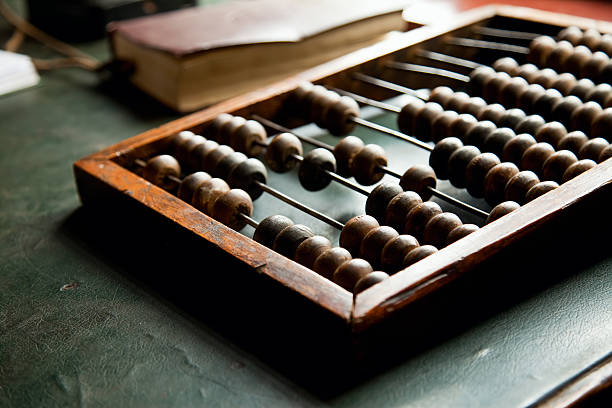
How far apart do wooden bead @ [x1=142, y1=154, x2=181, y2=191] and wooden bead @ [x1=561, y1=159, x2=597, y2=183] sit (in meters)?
0.56

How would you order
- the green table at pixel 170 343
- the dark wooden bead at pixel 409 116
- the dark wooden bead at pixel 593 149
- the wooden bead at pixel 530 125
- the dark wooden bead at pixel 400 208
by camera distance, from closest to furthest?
the green table at pixel 170 343, the dark wooden bead at pixel 400 208, the dark wooden bead at pixel 593 149, the wooden bead at pixel 530 125, the dark wooden bead at pixel 409 116

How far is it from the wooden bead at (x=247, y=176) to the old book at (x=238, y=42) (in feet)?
1.34

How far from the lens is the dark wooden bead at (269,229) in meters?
0.95

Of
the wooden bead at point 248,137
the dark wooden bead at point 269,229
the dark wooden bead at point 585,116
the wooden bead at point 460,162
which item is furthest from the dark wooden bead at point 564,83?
the dark wooden bead at point 269,229

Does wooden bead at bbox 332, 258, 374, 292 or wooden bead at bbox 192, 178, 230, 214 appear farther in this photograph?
wooden bead at bbox 192, 178, 230, 214

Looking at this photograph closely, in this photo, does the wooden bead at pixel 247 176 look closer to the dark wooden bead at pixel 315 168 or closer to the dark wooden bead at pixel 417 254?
the dark wooden bead at pixel 315 168

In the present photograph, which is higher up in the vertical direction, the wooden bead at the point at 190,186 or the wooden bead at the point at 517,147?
the wooden bead at the point at 517,147

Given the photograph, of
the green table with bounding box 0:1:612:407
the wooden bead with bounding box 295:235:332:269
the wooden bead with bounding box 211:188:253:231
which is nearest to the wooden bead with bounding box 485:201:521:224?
the green table with bounding box 0:1:612:407

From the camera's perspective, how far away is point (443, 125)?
124cm

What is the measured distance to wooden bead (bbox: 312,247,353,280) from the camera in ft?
2.88

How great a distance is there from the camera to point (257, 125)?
4.03 ft

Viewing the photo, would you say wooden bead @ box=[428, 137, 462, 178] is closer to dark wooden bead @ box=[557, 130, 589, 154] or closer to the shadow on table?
dark wooden bead @ box=[557, 130, 589, 154]

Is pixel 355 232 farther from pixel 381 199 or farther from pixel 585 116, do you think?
pixel 585 116

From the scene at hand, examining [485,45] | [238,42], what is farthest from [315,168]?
[485,45]
